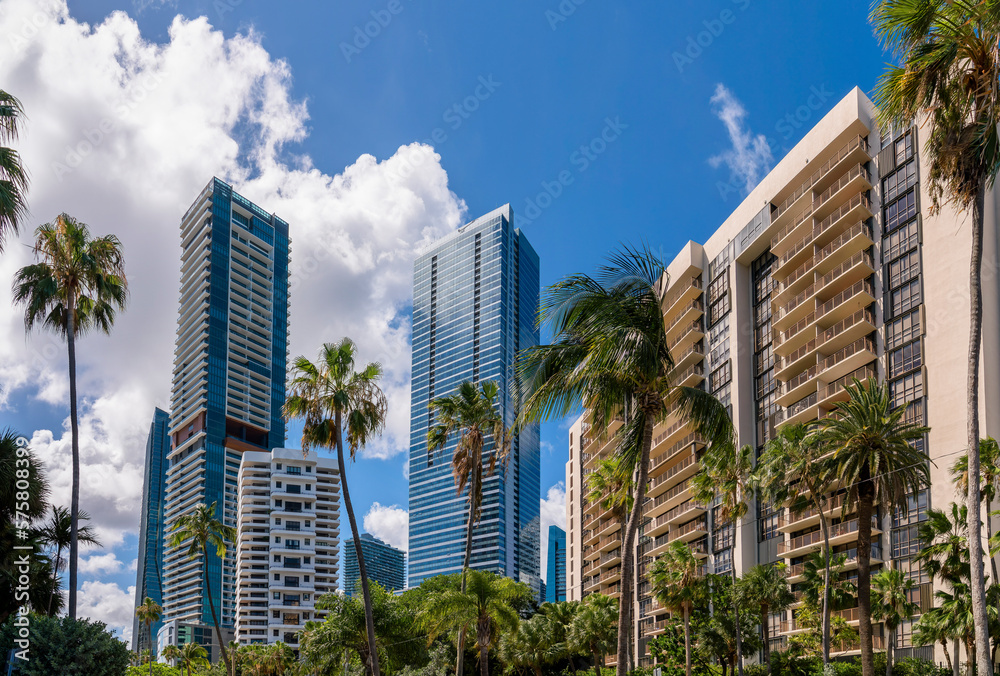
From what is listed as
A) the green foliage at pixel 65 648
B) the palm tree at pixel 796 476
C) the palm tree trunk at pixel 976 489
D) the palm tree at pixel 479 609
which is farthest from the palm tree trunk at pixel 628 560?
the palm tree at pixel 796 476

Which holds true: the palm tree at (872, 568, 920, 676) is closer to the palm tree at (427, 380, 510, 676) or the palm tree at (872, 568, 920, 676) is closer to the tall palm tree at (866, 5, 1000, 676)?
the palm tree at (427, 380, 510, 676)

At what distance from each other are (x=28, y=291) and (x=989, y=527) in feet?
145

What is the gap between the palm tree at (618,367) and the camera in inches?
622

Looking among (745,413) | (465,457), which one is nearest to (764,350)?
(745,413)

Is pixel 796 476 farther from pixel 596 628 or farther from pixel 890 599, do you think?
pixel 596 628

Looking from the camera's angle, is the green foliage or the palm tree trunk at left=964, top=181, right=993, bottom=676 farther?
the green foliage

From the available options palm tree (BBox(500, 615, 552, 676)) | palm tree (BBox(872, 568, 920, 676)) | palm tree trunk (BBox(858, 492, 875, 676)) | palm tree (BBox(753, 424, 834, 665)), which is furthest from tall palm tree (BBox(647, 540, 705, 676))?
palm tree trunk (BBox(858, 492, 875, 676))

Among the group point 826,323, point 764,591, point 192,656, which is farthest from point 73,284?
point 192,656

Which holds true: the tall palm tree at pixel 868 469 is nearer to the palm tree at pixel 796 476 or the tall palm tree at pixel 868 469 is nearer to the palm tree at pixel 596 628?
the palm tree at pixel 796 476

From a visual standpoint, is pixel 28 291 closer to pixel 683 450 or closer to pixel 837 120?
pixel 837 120

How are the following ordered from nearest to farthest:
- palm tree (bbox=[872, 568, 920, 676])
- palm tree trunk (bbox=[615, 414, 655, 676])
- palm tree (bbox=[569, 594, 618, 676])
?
1. palm tree trunk (bbox=[615, 414, 655, 676])
2. palm tree (bbox=[872, 568, 920, 676])
3. palm tree (bbox=[569, 594, 618, 676])

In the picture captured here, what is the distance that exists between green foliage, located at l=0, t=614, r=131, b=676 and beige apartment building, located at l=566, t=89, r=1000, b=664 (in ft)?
101

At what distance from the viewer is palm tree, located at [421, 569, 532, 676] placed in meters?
37.0

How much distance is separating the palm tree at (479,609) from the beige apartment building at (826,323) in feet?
57.3
